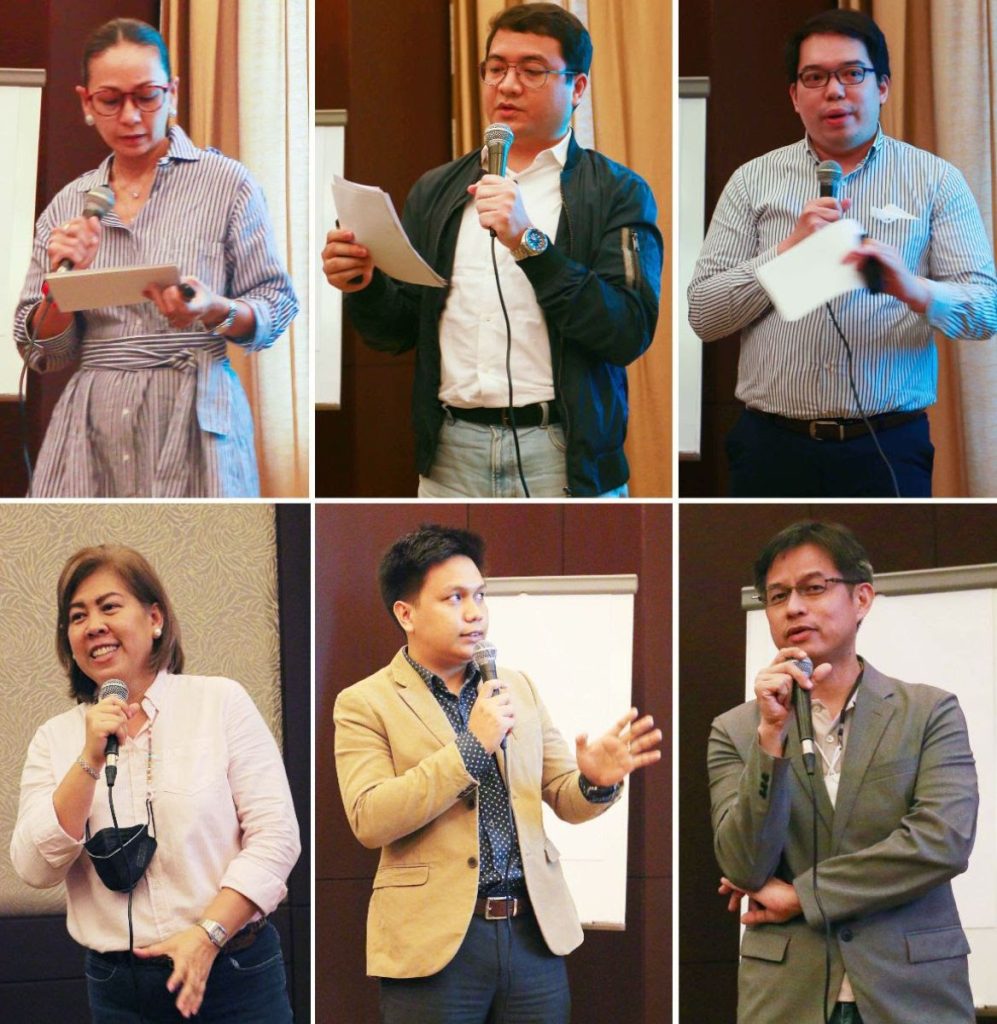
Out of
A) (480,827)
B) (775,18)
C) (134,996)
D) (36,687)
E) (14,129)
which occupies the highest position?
(775,18)

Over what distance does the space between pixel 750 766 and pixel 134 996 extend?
1.38 metres

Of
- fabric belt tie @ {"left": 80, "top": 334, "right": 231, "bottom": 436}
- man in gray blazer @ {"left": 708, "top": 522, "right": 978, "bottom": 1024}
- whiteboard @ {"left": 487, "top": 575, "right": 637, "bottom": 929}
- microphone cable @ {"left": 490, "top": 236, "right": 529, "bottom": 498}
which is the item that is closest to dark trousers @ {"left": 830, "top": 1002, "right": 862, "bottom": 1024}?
man in gray blazer @ {"left": 708, "top": 522, "right": 978, "bottom": 1024}

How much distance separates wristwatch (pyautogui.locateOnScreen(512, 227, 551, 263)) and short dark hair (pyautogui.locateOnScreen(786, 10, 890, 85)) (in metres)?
0.78

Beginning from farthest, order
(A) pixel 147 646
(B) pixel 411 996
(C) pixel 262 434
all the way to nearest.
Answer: (C) pixel 262 434, (A) pixel 147 646, (B) pixel 411 996

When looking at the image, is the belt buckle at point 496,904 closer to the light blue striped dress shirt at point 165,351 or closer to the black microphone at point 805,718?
the black microphone at point 805,718

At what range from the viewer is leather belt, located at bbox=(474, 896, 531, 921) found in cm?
310

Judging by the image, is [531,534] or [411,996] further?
[531,534]

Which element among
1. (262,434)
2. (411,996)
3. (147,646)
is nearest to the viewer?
(411,996)

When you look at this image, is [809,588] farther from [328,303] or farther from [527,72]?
[328,303]

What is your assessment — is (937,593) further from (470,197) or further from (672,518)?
(470,197)

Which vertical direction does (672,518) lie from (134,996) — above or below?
above

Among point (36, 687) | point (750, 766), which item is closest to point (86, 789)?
point (36, 687)

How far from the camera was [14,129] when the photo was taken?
3842mm

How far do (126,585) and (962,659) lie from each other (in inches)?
74.3
